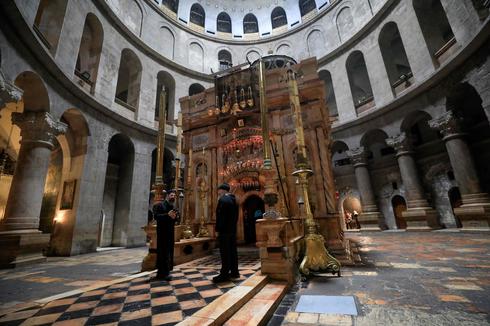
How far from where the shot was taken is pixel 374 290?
10.9 feet

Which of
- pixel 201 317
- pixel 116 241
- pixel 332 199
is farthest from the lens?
pixel 116 241

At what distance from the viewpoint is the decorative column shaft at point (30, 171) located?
25.6 feet

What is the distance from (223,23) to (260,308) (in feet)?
89.0

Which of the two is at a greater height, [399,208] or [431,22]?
[431,22]

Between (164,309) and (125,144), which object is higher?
(125,144)

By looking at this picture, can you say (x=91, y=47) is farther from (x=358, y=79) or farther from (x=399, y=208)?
(x=399, y=208)

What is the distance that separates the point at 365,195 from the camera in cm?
1558

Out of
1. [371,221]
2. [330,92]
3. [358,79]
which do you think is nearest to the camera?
[371,221]

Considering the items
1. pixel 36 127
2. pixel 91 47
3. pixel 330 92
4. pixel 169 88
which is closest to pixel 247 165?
pixel 36 127

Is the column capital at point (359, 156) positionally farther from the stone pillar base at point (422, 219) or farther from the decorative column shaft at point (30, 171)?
the decorative column shaft at point (30, 171)

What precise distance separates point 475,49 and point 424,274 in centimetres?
1151

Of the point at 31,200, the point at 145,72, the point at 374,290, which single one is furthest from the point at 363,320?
the point at 145,72

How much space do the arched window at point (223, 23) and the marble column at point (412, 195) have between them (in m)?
19.9

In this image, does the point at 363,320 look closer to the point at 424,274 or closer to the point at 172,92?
the point at 424,274
